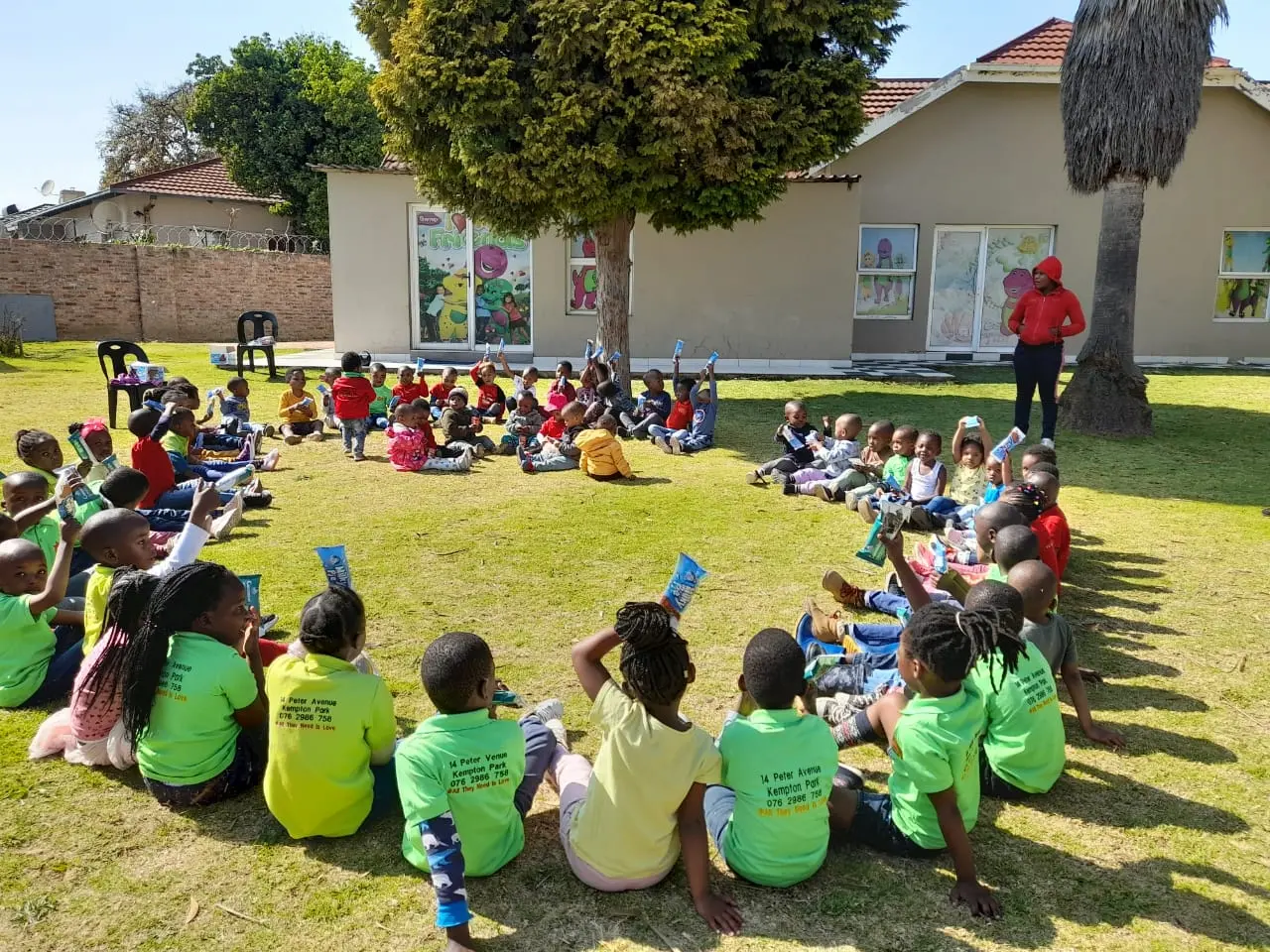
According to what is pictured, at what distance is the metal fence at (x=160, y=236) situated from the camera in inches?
984

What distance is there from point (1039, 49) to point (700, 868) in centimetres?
1972

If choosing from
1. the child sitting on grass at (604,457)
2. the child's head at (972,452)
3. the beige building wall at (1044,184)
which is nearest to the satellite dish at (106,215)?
the beige building wall at (1044,184)

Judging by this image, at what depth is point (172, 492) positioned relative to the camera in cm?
678

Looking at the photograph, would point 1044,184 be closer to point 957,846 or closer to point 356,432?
point 356,432

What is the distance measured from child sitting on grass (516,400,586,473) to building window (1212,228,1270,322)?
47.8 feet

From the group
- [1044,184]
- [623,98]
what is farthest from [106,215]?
[1044,184]

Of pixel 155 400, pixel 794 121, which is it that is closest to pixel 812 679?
pixel 155 400

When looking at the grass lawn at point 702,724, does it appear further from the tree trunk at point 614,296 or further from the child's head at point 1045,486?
the tree trunk at point 614,296

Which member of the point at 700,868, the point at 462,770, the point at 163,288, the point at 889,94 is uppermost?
the point at 889,94

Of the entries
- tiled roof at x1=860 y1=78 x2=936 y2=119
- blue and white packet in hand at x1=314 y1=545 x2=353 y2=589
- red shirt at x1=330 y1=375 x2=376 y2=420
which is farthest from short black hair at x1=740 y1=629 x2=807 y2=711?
tiled roof at x1=860 y1=78 x2=936 y2=119

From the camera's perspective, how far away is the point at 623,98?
10898 millimetres

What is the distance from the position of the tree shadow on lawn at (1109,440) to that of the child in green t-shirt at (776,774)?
6.36 meters

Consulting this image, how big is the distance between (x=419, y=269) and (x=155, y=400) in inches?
334

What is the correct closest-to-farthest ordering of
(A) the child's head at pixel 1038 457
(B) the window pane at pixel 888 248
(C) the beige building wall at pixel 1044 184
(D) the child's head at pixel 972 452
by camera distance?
(A) the child's head at pixel 1038 457 < (D) the child's head at pixel 972 452 < (C) the beige building wall at pixel 1044 184 < (B) the window pane at pixel 888 248
